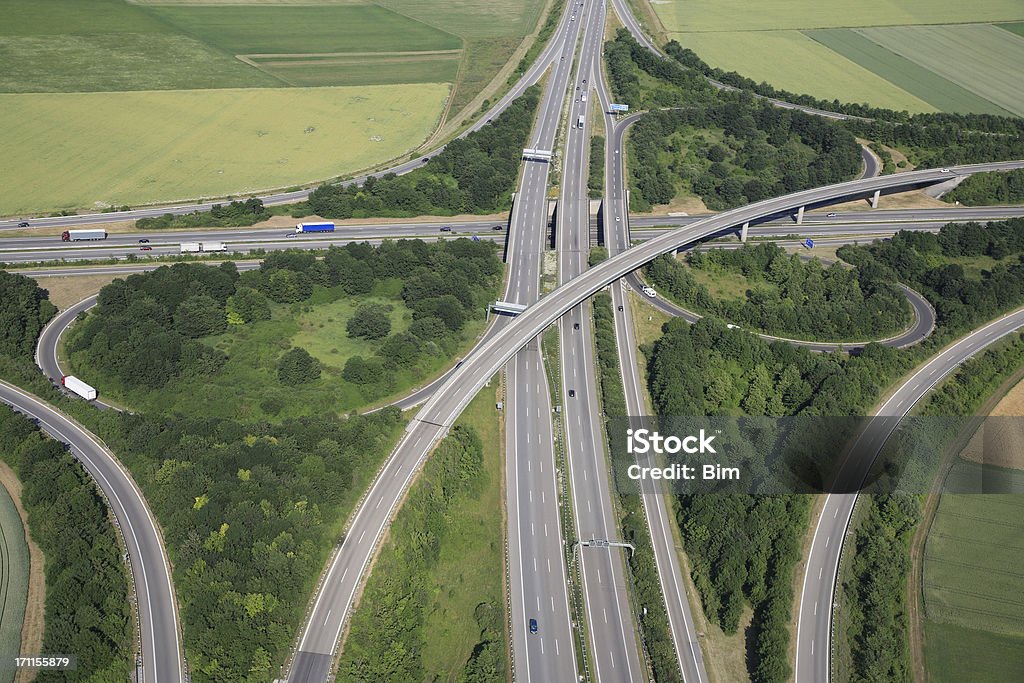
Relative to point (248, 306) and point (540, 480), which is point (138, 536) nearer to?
point (248, 306)

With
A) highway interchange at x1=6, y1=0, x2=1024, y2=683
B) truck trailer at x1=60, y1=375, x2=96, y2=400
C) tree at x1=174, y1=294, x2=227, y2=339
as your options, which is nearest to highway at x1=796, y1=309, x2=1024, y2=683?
highway interchange at x1=6, y1=0, x2=1024, y2=683

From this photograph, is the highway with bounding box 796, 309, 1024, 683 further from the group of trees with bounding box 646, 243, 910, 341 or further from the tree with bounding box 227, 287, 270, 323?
the tree with bounding box 227, 287, 270, 323

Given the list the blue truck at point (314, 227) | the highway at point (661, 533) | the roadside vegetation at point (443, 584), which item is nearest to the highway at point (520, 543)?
the roadside vegetation at point (443, 584)

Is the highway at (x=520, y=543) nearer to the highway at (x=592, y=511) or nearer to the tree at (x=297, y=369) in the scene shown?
the highway at (x=592, y=511)

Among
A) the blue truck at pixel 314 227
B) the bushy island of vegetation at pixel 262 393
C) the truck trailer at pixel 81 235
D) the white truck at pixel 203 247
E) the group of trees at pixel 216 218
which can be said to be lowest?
the bushy island of vegetation at pixel 262 393

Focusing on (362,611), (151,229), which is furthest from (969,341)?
(151,229)
